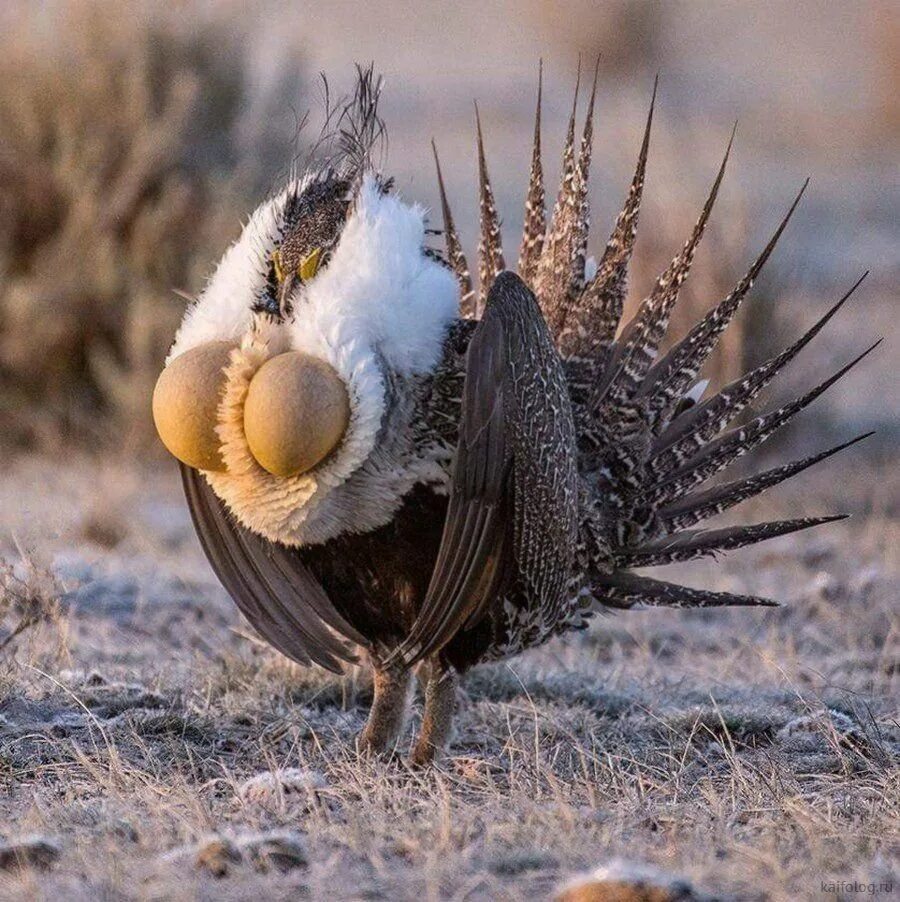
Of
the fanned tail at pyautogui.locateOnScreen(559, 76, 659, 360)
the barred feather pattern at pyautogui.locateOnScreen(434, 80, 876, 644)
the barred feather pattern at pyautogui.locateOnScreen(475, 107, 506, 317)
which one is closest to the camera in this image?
the barred feather pattern at pyautogui.locateOnScreen(434, 80, 876, 644)

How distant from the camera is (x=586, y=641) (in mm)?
4621

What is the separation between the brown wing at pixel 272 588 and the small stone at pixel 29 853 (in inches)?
34.0

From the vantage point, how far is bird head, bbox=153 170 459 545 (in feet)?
9.22

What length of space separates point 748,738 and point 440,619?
2.58 ft

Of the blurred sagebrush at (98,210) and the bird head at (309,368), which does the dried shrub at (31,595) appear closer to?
the bird head at (309,368)

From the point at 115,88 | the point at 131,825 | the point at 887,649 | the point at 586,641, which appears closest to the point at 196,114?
the point at 115,88

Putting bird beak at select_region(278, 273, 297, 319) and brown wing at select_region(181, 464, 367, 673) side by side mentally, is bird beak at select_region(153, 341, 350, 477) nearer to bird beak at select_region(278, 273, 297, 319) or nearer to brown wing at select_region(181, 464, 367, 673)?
bird beak at select_region(278, 273, 297, 319)

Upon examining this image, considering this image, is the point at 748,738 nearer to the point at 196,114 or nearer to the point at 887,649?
the point at 887,649

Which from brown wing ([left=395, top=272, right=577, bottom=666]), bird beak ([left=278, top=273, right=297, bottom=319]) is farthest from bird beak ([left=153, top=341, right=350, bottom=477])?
brown wing ([left=395, top=272, right=577, bottom=666])

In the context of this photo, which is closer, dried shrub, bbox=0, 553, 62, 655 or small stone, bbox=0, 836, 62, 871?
small stone, bbox=0, 836, 62, 871

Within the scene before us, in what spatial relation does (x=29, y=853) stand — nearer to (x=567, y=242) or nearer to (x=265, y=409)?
(x=265, y=409)

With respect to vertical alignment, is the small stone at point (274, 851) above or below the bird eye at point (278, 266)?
below

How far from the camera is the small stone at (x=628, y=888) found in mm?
2043

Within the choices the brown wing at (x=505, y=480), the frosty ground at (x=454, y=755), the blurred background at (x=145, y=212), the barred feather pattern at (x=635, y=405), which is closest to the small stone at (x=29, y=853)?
the frosty ground at (x=454, y=755)
